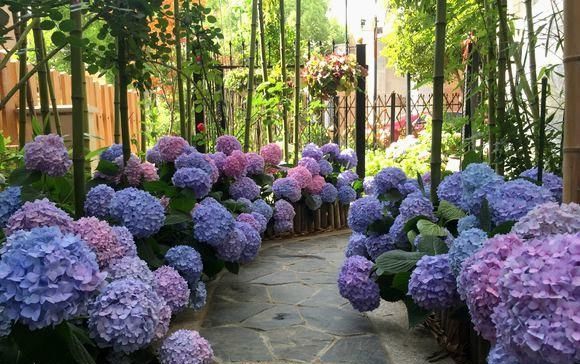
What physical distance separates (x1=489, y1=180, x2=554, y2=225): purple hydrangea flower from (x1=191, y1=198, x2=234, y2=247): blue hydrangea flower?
1094mm

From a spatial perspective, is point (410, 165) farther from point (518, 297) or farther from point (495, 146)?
point (518, 297)

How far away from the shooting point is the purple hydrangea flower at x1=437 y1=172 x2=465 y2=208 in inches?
77.4

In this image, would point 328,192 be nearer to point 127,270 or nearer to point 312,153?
point 312,153

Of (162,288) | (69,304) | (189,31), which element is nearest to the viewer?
(69,304)

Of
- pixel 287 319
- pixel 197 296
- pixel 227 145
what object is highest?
pixel 227 145

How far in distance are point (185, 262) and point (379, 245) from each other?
2.58 ft

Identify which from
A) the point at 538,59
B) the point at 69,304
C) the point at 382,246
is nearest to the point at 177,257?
the point at 382,246

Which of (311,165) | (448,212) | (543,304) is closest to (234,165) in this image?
(311,165)

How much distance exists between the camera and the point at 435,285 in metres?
1.58

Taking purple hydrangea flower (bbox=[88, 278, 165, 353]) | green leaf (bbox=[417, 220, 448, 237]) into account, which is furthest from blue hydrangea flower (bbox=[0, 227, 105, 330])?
green leaf (bbox=[417, 220, 448, 237])

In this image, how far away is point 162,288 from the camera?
5.88ft

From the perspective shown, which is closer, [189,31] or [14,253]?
[14,253]

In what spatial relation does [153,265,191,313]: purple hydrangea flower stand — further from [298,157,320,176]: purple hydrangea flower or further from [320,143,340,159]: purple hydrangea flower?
[320,143,340,159]: purple hydrangea flower

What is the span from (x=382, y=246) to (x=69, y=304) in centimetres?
143
